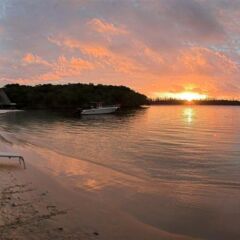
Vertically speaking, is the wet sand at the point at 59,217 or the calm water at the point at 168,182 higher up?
the wet sand at the point at 59,217

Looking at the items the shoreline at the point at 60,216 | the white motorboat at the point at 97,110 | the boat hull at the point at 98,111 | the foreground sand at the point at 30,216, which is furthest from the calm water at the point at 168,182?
the white motorboat at the point at 97,110

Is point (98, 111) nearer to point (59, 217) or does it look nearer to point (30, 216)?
point (59, 217)

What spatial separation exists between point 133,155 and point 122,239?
19678 millimetres

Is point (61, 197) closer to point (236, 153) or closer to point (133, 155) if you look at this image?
point (133, 155)

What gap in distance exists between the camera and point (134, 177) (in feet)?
69.6

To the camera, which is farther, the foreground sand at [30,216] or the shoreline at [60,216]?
the shoreline at [60,216]

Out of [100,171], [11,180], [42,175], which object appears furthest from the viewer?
[100,171]

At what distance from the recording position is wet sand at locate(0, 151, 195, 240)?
1066cm

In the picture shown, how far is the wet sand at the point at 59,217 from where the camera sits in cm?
1066

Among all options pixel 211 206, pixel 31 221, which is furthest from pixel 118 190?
pixel 31 221

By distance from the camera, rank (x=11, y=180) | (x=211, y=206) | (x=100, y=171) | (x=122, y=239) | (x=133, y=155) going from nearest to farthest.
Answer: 1. (x=122, y=239)
2. (x=211, y=206)
3. (x=11, y=180)
4. (x=100, y=171)
5. (x=133, y=155)

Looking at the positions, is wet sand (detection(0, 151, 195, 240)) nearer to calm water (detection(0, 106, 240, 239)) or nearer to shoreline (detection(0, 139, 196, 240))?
shoreline (detection(0, 139, 196, 240))

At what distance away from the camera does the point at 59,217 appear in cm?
1226

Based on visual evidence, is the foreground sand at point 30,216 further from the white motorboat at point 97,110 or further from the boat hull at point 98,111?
the white motorboat at point 97,110
